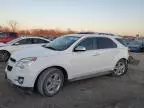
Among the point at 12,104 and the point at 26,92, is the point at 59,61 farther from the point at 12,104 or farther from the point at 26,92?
the point at 12,104

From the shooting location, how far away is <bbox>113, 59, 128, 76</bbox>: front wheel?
7594mm

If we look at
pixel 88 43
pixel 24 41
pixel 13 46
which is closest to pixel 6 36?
pixel 24 41

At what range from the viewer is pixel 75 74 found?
581cm

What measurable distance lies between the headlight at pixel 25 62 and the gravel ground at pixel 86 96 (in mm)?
846

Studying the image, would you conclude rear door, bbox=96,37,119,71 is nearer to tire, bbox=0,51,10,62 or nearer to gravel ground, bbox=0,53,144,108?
gravel ground, bbox=0,53,144,108

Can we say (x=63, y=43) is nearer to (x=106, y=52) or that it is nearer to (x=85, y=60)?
(x=85, y=60)

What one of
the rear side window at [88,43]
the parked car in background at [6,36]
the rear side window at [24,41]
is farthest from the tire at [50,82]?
the parked car in background at [6,36]

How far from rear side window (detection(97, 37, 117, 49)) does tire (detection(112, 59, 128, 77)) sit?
81 centimetres

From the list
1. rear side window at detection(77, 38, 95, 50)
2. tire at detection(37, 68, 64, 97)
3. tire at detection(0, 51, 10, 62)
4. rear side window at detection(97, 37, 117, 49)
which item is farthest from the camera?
tire at detection(0, 51, 10, 62)

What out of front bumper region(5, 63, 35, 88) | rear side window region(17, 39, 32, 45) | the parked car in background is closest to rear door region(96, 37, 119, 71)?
front bumper region(5, 63, 35, 88)

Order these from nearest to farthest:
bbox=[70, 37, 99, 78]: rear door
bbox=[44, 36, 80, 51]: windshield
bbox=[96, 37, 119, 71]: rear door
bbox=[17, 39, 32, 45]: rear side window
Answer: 1. bbox=[70, 37, 99, 78]: rear door
2. bbox=[44, 36, 80, 51]: windshield
3. bbox=[96, 37, 119, 71]: rear door
4. bbox=[17, 39, 32, 45]: rear side window

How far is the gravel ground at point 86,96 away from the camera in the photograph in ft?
15.6

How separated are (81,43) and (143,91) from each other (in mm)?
2442

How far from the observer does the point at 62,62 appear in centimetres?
540
